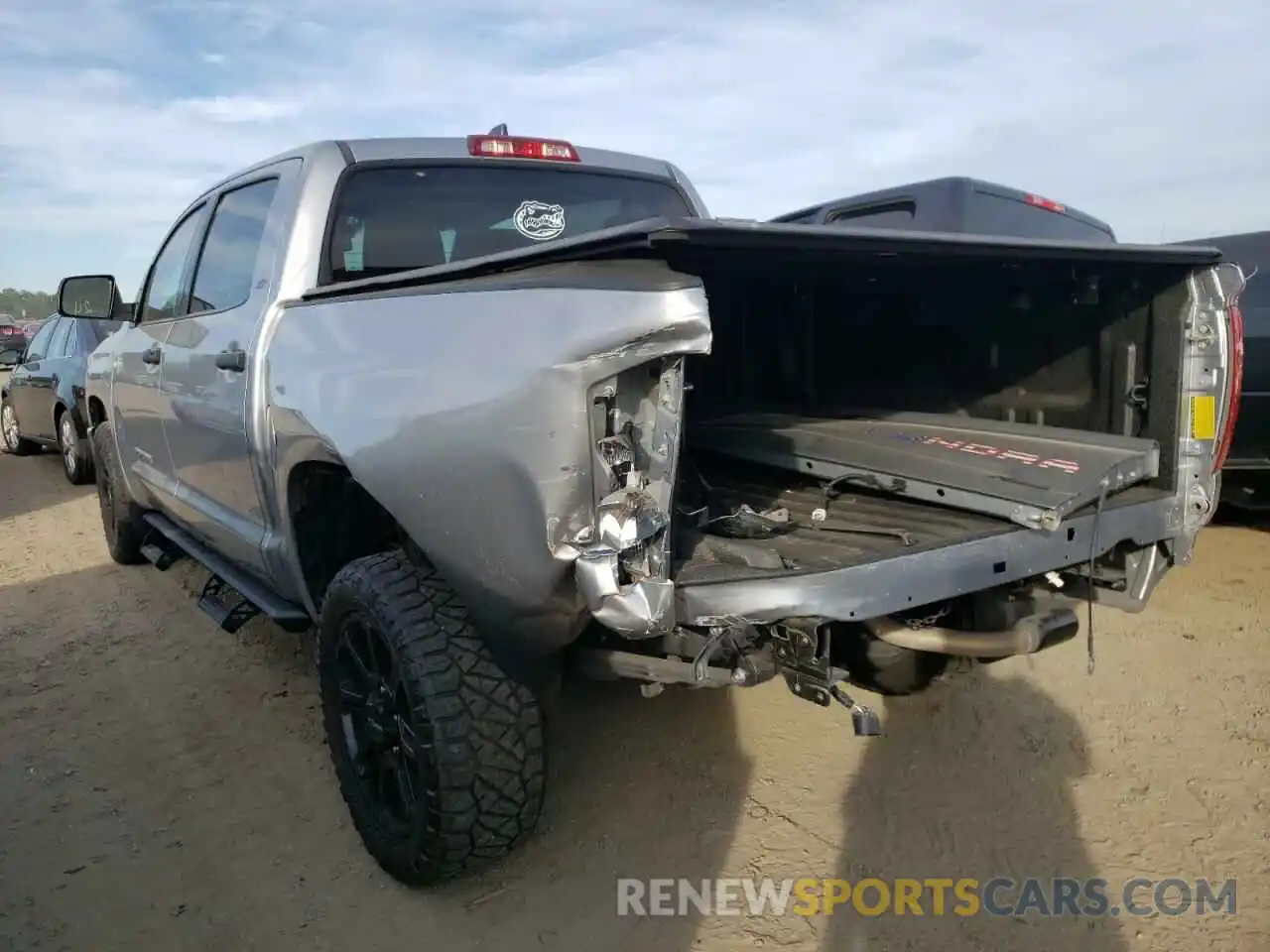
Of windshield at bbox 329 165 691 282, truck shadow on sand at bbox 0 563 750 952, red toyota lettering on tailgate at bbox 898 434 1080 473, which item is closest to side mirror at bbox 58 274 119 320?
truck shadow on sand at bbox 0 563 750 952

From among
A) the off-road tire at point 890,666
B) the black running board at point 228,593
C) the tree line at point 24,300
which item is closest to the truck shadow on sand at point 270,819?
the black running board at point 228,593

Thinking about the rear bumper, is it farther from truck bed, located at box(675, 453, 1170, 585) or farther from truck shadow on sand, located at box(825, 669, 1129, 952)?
truck shadow on sand, located at box(825, 669, 1129, 952)

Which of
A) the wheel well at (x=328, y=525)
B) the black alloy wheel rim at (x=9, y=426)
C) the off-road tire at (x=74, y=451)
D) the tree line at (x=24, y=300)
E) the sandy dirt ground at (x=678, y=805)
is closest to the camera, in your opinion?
the sandy dirt ground at (x=678, y=805)

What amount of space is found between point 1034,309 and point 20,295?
81.2 metres

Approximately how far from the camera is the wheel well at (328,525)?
3.12 metres

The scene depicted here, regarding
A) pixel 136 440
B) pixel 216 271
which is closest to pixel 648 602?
pixel 216 271

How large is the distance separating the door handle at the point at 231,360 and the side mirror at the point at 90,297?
2.06 meters

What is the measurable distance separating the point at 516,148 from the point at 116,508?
3.62 meters

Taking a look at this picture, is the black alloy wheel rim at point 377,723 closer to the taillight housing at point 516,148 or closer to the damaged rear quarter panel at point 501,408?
the damaged rear quarter panel at point 501,408

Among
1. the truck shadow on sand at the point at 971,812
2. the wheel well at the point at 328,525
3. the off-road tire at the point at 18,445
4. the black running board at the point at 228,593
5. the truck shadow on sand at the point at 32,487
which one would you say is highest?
the wheel well at the point at 328,525

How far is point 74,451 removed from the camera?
9.01 meters

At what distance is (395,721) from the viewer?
2.71m

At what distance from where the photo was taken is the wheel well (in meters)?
3.12

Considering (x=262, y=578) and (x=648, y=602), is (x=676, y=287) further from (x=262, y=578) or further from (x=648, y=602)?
(x=262, y=578)
